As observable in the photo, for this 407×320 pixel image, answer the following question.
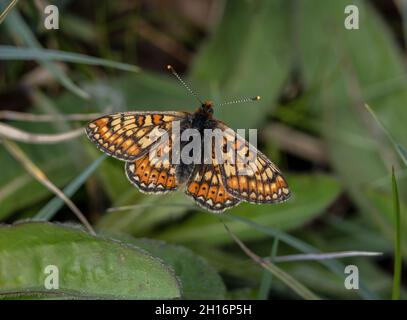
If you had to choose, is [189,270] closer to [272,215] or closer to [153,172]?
[153,172]

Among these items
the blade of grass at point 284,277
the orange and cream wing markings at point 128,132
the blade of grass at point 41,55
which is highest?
the blade of grass at point 41,55

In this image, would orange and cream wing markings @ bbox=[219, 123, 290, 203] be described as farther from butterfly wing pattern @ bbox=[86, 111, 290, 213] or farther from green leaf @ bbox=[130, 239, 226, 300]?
green leaf @ bbox=[130, 239, 226, 300]

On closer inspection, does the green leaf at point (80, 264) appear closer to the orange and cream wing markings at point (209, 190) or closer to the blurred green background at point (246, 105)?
the orange and cream wing markings at point (209, 190)

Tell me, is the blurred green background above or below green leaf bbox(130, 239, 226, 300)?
above

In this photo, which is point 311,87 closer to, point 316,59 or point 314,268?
point 316,59

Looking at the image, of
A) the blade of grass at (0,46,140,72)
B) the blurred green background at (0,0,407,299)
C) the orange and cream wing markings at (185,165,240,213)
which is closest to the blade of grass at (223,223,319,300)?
the orange and cream wing markings at (185,165,240,213)

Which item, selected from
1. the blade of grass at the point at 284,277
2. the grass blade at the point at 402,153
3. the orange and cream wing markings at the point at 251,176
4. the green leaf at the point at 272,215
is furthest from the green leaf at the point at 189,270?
the grass blade at the point at 402,153

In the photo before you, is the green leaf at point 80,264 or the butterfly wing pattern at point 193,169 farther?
the butterfly wing pattern at point 193,169
